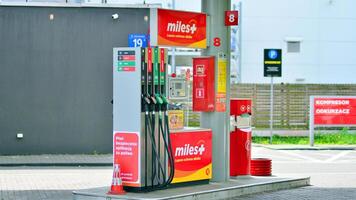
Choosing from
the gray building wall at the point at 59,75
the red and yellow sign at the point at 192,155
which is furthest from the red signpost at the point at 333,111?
the red and yellow sign at the point at 192,155

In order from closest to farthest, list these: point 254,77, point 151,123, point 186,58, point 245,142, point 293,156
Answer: point 151,123
point 245,142
point 293,156
point 254,77
point 186,58

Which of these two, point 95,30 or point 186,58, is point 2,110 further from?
point 186,58

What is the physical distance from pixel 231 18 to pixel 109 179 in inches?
179

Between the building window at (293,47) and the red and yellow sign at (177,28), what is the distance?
28.0 meters

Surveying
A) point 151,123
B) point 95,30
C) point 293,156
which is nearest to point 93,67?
point 95,30

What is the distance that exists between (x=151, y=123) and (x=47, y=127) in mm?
9707

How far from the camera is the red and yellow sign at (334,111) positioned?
27.8 meters

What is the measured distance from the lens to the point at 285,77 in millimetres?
42219

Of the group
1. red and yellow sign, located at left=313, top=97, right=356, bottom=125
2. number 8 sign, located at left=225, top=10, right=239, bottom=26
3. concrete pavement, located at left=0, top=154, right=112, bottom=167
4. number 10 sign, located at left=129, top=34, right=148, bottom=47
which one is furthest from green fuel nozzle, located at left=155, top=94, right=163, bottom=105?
red and yellow sign, located at left=313, top=97, right=356, bottom=125

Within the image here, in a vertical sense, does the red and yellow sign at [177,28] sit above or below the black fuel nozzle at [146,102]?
above

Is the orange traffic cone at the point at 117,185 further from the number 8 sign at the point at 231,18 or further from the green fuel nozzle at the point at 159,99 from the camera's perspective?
the number 8 sign at the point at 231,18

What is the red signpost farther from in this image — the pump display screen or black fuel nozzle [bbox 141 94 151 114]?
the pump display screen

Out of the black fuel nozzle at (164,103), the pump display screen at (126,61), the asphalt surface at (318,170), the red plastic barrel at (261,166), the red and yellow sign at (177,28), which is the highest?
the red and yellow sign at (177,28)

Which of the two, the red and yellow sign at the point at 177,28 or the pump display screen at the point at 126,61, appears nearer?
the pump display screen at the point at 126,61
